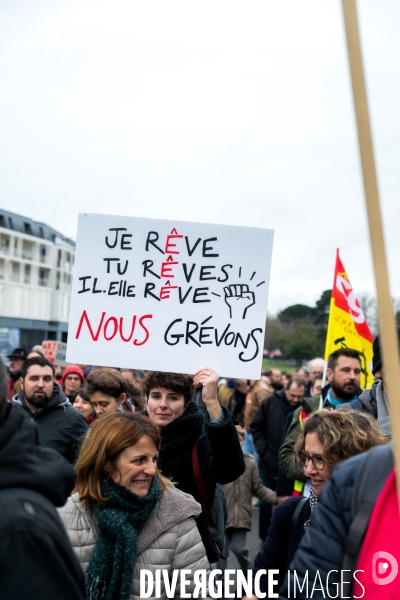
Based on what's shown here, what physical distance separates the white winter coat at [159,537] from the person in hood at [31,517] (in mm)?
1168

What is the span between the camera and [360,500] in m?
1.82

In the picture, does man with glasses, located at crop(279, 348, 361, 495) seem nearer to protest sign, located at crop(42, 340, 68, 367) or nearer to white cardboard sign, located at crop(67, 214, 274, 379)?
white cardboard sign, located at crop(67, 214, 274, 379)

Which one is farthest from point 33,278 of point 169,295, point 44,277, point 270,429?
point 169,295

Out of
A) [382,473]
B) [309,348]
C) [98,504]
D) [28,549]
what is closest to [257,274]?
[98,504]

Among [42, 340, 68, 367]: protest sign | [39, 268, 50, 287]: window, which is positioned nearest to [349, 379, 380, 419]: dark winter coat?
[42, 340, 68, 367]: protest sign

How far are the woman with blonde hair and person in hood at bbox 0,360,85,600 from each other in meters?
1.11

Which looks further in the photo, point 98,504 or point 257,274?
point 257,274

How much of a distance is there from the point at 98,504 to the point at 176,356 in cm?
103

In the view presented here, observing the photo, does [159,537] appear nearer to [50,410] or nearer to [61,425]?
[61,425]

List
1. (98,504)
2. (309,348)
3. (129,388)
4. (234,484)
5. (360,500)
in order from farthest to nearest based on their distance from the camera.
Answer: (309,348) < (234,484) < (129,388) < (98,504) < (360,500)

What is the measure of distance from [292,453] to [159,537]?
3.16 m

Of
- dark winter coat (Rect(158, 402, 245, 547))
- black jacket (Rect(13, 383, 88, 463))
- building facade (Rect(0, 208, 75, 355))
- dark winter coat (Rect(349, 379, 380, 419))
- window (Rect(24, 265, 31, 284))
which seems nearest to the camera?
dark winter coat (Rect(158, 402, 245, 547))

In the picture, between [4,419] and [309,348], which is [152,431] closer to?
[4,419]

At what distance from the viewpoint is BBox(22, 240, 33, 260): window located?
74.9m
